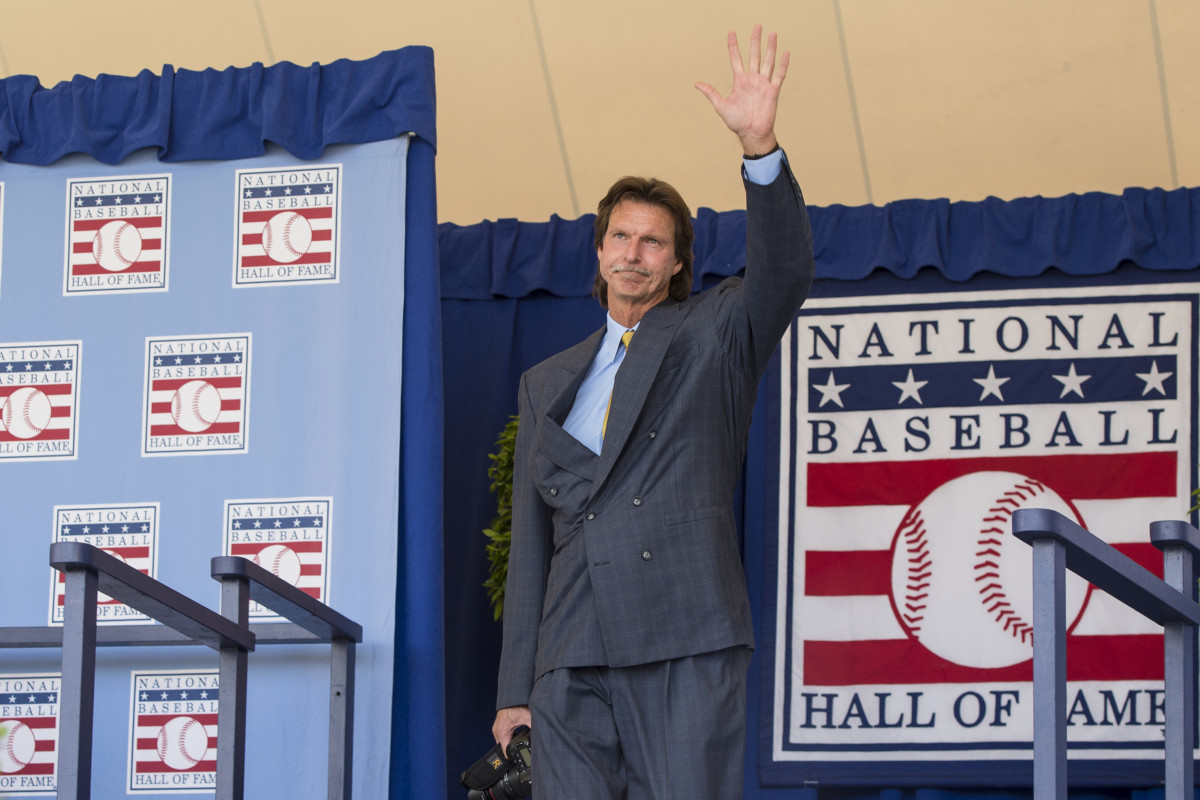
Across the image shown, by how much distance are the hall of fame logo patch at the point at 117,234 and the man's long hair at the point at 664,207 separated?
1376 millimetres

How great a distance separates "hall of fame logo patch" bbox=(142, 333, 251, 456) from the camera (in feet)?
10.3

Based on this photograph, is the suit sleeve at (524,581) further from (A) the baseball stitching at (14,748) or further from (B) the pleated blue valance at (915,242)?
(B) the pleated blue valance at (915,242)

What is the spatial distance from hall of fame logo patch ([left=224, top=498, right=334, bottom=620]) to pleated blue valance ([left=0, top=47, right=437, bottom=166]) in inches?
32.3

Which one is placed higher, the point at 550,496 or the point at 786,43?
the point at 786,43

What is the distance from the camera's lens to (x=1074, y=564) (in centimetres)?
140

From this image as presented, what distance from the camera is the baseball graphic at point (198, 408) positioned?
3135 millimetres

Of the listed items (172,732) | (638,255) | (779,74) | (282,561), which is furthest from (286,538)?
(779,74)

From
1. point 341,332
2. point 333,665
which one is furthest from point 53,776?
point 341,332

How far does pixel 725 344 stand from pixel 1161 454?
7.37 feet

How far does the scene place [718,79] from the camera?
4289 millimetres

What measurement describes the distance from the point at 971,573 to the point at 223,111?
2358mm

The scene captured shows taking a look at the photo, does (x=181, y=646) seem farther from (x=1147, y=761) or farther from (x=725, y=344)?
(x=1147, y=761)

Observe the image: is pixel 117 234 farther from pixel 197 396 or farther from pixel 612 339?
pixel 612 339

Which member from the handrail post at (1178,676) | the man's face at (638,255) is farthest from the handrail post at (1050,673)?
the man's face at (638,255)
